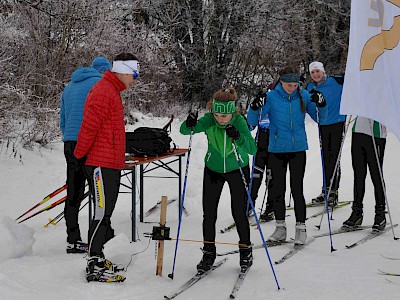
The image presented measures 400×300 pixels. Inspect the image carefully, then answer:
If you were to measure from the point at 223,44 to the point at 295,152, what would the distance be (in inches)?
584

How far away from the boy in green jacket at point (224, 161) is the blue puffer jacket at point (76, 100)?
1.09 metres

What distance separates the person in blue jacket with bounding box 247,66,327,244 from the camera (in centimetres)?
555

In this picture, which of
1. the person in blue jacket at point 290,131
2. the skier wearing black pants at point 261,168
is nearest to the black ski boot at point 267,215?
the skier wearing black pants at point 261,168

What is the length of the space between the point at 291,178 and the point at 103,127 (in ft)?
6.91

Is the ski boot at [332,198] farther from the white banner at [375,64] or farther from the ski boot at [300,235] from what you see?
the white banner at [375,64]

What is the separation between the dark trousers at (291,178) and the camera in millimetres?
5598

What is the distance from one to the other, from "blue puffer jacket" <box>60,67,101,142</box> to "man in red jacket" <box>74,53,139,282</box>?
Result: 0.77m

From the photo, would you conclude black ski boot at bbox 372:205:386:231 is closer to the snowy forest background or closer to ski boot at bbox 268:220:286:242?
ski boot at bbox 268:220:286:242

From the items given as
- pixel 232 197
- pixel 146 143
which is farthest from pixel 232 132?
pixel 146 143

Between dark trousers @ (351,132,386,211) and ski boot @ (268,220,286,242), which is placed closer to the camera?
ski boot @ (268,220,286,242)

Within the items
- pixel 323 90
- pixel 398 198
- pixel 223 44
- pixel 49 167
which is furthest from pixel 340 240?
pixel 223 44

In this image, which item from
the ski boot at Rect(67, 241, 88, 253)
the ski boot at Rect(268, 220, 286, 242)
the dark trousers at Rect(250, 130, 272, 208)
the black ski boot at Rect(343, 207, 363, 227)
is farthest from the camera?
the dark trousers at Rect(250, 130, 272, 208)

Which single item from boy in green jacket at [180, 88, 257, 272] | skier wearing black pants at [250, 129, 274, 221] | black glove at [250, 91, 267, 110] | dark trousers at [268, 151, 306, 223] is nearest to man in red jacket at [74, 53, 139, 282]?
boy in green jacket at [180, 88, 257, 272]

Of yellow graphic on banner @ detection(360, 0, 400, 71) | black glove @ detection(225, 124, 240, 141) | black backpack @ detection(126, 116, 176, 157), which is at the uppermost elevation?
yellow graphic on banner @ detection(360, 0, 400, 71)
